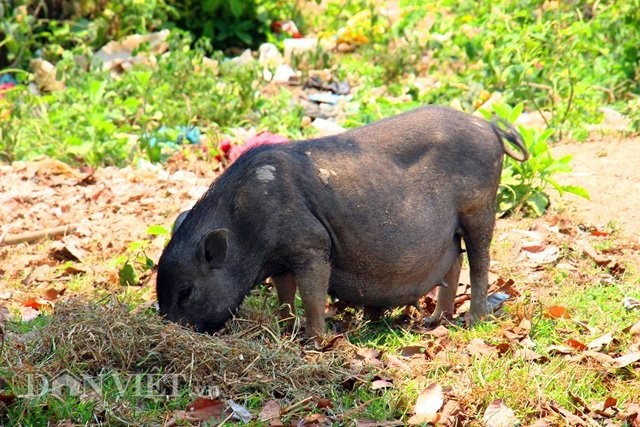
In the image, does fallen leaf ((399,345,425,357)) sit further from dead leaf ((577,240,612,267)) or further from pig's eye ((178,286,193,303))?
dead leaf ((577,240,612,267))

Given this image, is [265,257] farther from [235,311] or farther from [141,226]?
[141,226]

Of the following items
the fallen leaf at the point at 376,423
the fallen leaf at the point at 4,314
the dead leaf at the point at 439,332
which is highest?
the fallen leaf at the point at 376,423

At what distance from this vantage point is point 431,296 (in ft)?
21.7

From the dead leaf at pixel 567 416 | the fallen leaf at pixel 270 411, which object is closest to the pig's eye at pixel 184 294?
the fallen leaf at pixel 270 411

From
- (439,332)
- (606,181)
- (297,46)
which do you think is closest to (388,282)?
(439,332)

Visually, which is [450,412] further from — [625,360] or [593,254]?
[593,254]

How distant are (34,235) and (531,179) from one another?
3.55 meters

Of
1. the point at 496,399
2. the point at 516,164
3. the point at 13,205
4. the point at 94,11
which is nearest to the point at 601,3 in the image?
the point at 516,164

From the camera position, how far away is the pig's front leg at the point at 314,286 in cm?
542

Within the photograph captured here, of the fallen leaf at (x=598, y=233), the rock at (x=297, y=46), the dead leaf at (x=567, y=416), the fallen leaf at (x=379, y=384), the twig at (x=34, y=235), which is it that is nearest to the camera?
the dead leaf at (x=567, y=416)

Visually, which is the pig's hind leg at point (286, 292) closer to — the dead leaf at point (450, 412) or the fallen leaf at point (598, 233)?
the dead leaf at point (450, 412)

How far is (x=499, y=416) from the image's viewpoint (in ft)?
15.6

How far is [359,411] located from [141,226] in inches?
127

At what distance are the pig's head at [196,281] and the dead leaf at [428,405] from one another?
3.76 ft
